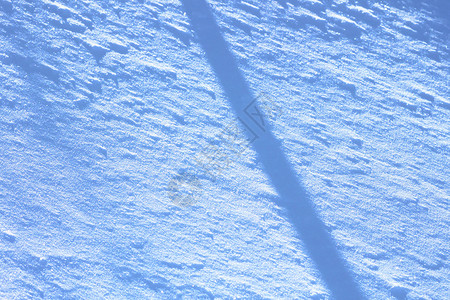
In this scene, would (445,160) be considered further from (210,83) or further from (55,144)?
(55,144)

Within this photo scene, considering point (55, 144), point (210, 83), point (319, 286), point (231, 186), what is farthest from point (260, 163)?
point (55, 144)

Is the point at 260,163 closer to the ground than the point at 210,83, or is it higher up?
closer to the ground

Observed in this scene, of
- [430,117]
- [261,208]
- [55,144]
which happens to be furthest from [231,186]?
[430,117]

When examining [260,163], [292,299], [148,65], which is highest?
[148,65]
